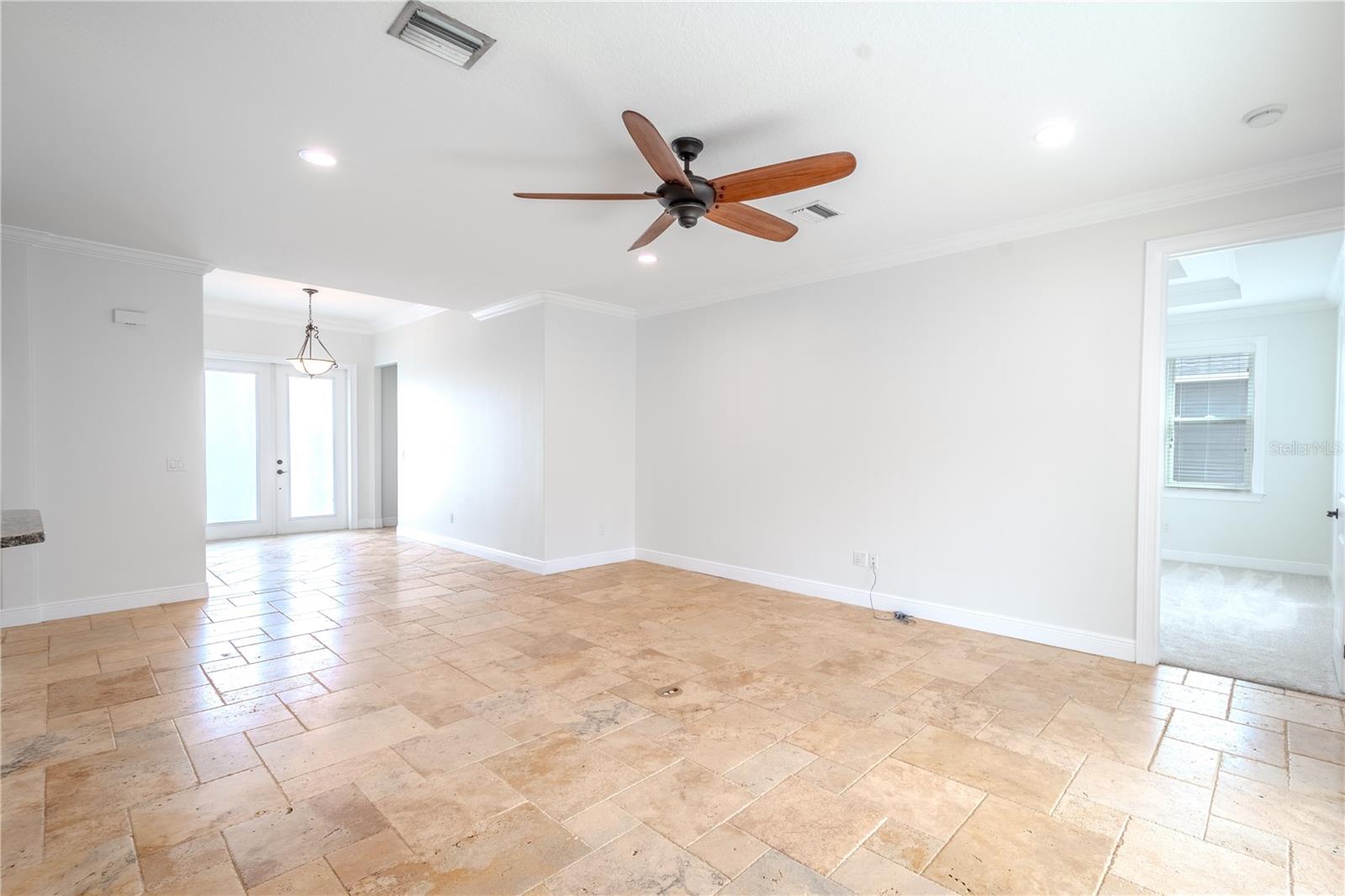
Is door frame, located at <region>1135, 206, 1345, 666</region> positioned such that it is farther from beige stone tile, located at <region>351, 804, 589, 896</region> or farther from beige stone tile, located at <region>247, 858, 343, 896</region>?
beige stone tile, located at <region>247, 858, 343, 896</region>

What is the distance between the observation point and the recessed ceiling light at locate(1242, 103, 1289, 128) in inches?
94.7

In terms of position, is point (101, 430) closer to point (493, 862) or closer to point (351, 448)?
point (351, 448)

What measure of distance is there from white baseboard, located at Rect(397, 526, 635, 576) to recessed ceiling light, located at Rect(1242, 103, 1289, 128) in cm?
522

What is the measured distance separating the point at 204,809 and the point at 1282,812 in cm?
357

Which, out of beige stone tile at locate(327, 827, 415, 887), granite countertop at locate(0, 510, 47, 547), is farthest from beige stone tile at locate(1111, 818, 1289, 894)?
granite countertop at locate(0, 510, 47, 547)

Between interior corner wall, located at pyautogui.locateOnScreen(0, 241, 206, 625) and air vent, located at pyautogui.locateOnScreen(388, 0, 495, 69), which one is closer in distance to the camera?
air vent, located at pyautogui.locateOnScreen(388, 0, 495, 69)

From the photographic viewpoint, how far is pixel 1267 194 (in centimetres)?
302

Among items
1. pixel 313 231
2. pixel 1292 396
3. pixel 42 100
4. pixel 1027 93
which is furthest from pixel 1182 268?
pixel 42 100

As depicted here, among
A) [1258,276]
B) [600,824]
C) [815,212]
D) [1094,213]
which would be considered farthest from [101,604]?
[1258,276]

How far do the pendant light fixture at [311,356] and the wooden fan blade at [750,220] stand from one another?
527 centimetres

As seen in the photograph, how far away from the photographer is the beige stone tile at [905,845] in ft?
5.91

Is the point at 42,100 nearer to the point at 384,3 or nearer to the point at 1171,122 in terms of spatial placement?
the point at 384,3

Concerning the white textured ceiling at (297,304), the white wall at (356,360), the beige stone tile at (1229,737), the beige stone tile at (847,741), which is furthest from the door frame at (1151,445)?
the white wall at (356,360)

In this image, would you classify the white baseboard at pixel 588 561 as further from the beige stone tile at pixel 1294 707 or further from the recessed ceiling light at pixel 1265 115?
the recessed ceiling light at pixel 1265 115
